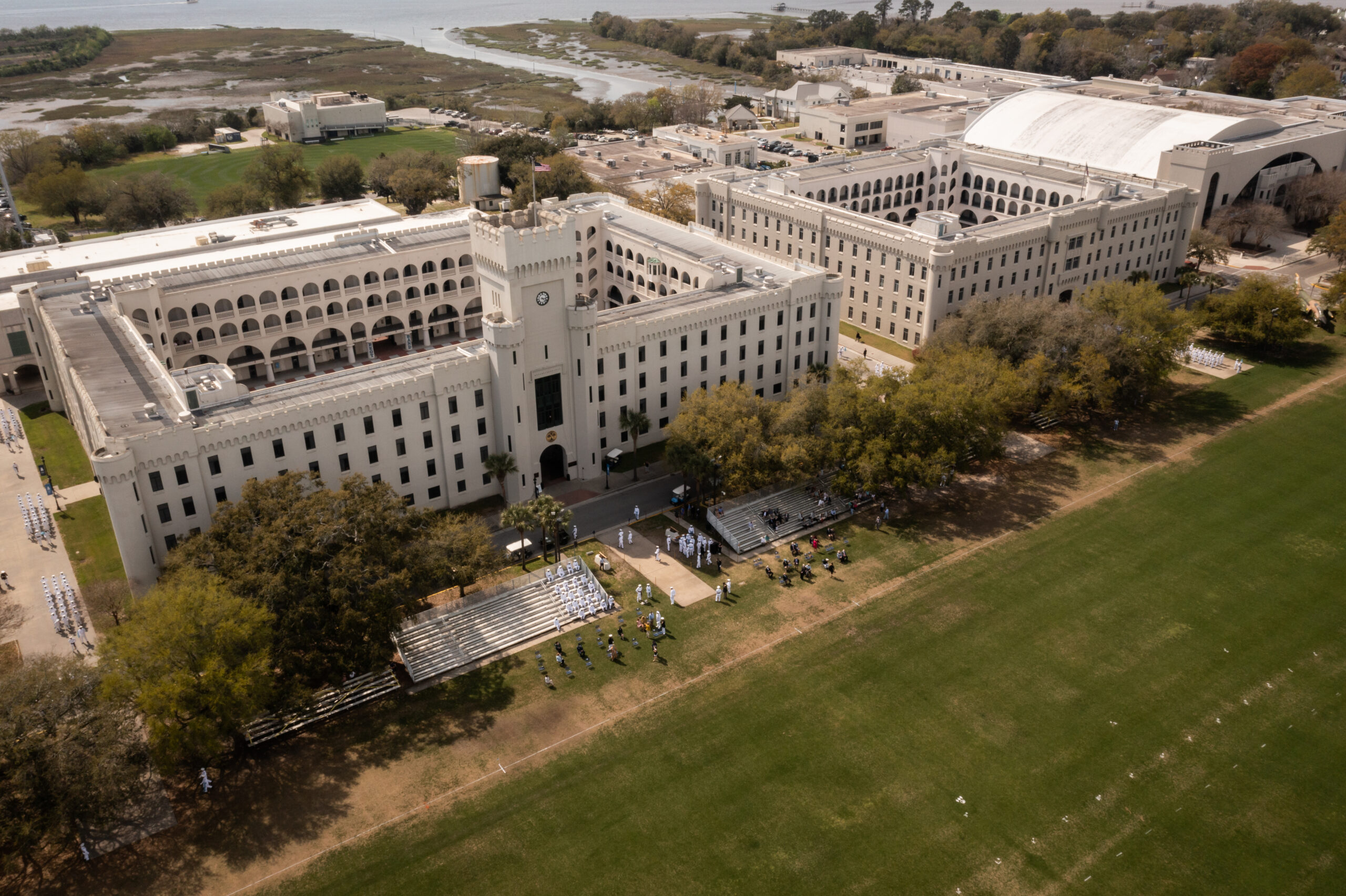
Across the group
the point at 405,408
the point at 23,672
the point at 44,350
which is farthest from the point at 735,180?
the point at 23,672

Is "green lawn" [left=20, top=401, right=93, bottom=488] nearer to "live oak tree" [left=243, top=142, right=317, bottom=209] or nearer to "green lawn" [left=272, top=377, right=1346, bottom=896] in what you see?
"green lawn" [left=272, top=377, right=1346, bottom=896]

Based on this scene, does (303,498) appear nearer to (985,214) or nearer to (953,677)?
(953,677)

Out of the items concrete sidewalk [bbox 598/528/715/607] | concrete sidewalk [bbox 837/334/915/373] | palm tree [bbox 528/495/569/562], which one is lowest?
concrete sidewalk [bbox 598/528/715/607]

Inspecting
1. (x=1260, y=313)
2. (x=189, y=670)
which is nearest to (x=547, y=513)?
(x=189, y=670)

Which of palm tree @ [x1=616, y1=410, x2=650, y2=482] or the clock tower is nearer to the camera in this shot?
the clock tower

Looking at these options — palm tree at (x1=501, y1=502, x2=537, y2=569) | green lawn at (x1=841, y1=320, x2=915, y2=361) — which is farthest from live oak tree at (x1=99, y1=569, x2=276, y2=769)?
green lawn at (x1=841, y1=320, x2=915, y2=361)

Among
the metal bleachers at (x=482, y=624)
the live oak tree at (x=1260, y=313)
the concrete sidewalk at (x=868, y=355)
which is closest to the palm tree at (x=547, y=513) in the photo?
the metal bleachers at (x=482, y=624)
